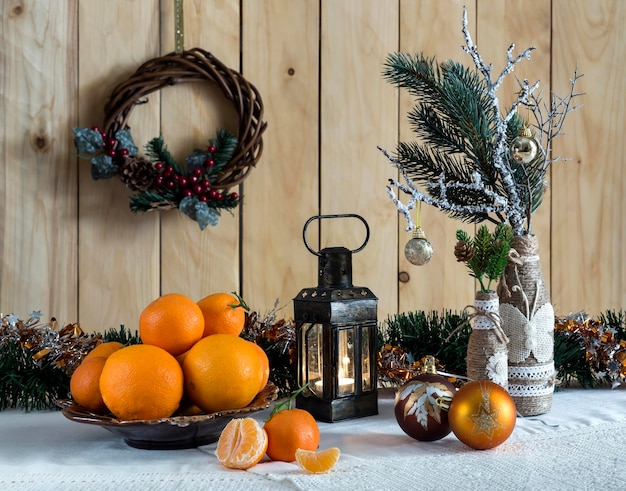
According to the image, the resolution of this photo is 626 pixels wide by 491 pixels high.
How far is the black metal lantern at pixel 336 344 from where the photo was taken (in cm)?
89

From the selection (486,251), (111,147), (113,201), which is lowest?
(486,251)

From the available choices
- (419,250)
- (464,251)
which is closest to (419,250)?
(419,250)

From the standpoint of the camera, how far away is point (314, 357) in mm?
911

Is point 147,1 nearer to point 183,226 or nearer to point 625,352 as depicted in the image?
point 183,226

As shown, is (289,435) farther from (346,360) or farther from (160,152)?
(160,152)

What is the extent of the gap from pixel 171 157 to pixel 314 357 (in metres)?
0.77

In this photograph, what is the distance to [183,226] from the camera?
1.56 metres

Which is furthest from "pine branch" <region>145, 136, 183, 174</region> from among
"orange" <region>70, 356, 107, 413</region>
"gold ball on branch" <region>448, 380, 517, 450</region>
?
"gold ball on branch" <region>448, 380, 517, 450</region>

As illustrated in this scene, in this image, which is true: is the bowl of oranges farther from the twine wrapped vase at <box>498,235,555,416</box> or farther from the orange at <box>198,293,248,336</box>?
the twine wrapped vase at <box>498,235,555,416</box>

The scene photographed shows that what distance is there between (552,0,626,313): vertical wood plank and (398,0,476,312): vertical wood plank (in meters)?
0.24

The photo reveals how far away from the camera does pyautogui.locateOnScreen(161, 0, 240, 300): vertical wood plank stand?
1.55 m

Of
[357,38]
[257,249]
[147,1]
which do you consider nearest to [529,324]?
[257,249]

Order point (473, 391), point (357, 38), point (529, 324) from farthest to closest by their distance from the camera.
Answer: point (357, 38), point (529, 324), point (473, 391)

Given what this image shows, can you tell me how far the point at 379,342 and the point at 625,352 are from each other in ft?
1.17
